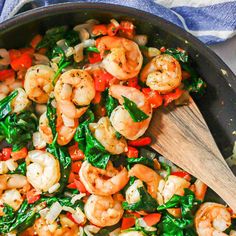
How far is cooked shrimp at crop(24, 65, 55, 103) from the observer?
3098mm

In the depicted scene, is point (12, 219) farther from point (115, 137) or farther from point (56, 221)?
point (115, 137)

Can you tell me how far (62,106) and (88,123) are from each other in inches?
6.9

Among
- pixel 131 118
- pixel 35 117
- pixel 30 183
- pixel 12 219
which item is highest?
pixel 131 118

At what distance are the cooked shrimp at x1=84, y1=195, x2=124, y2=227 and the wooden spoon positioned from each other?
0.36 metres

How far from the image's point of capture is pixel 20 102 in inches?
125

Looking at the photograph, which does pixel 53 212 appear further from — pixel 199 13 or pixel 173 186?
pixel 199 13

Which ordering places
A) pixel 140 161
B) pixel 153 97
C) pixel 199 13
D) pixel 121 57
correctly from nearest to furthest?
pixel 121 57, pixel 153 97, pixel 140 161, pixel 199 13

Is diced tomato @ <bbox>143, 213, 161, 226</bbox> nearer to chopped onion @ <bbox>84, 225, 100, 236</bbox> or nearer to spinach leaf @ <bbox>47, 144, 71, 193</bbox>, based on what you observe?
chopped onion @ <bbox>84, 225, 100, 236</bbox>

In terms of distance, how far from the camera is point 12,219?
329cm

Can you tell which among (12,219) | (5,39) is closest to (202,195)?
(12,219)

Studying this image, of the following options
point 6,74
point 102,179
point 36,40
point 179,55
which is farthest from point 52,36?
point 102,179

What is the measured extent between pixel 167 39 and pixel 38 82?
65 centimetres

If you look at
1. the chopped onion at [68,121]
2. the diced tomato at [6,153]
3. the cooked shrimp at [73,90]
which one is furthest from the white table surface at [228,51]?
the diced tomato at [6,153]

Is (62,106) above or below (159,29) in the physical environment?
below
